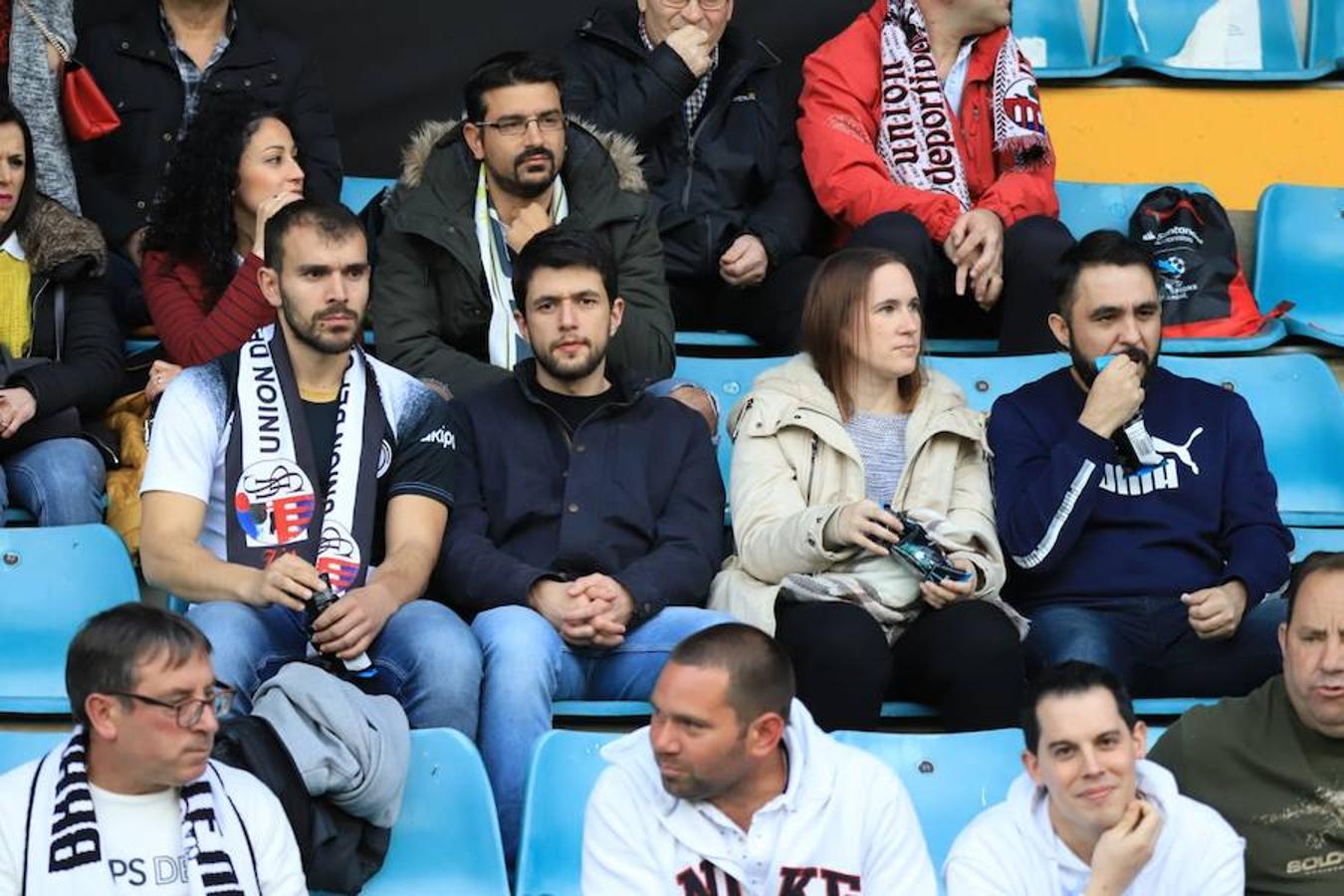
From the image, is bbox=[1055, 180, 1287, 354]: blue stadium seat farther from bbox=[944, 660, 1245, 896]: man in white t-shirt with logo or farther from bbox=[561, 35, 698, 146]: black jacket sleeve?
bbox=[944, 660, 1245, 896]: man in white t-shirt with logo

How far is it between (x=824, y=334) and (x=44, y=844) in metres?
1.91

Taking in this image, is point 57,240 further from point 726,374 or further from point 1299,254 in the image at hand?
point 1299,254

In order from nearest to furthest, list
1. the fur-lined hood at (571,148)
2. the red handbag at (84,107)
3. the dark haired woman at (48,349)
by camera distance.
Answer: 1. the dark haired woman at (48,349)
2. the fur-lined hood at (571,148)
3. the red handbag at (84,107)

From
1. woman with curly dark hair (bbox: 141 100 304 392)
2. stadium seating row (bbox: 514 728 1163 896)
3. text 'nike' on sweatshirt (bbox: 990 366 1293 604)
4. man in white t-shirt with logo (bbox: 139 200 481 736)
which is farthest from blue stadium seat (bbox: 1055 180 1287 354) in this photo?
stadium seating row (bbox: 514 728 1163 896)

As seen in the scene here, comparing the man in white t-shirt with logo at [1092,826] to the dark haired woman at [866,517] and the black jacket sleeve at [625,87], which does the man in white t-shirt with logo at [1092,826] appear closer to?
the dark haired woman at [866,517]

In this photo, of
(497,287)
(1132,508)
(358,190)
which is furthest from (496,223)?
(1132,508)

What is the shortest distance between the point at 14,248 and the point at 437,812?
6.10 ft

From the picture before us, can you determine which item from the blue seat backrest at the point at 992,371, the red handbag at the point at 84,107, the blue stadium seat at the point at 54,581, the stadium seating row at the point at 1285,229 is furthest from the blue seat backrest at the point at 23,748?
the stadium seating row at the point at 1285,229

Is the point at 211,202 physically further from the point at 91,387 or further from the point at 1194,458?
the point at 1194,458

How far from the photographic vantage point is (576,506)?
446cm

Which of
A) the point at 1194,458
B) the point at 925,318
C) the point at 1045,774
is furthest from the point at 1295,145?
the point at 1045,774

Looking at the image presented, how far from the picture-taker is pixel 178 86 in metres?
5.59

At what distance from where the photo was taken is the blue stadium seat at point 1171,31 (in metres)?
6.47

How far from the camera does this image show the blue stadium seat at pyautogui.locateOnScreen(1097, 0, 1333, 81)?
255 inches
